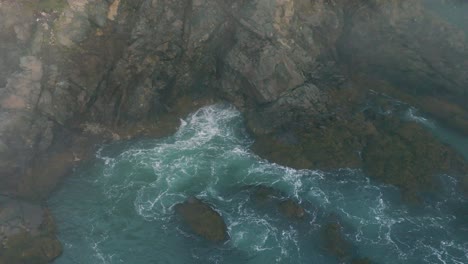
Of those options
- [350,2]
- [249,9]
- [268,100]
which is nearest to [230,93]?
[268,100]

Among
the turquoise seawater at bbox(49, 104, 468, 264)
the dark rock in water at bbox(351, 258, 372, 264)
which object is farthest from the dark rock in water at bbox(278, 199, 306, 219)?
the dark rock in water at bbox(351, 258, 372, 264)

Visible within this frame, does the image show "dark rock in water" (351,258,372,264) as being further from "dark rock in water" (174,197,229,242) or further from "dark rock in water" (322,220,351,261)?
"dark rock in water" (174,197,229,242)

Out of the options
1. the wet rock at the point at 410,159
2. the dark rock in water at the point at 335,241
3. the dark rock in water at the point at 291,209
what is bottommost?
the dark rock in water at the point at 335,241

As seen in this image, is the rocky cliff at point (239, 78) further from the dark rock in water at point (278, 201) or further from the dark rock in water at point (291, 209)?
the dark rock in water at point (291, 209)

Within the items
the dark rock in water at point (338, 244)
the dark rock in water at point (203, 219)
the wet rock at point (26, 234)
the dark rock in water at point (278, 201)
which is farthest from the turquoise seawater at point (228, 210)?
the wet rock at point (26, 234)

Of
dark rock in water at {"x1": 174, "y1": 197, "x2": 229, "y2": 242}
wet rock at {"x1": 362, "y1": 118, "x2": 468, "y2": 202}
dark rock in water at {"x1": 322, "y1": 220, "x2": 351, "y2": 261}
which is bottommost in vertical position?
dark rock in water at {"x1": 174, "y1": 197, "x2": 229, "y2": 242}

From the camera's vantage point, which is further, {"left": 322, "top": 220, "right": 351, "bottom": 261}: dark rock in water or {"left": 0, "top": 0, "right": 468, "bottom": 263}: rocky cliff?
{"left": 0, "top": 0, "right": 468, "bottom": 263}: rocky cliff

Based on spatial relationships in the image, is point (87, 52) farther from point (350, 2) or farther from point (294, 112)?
point (350, 2)
